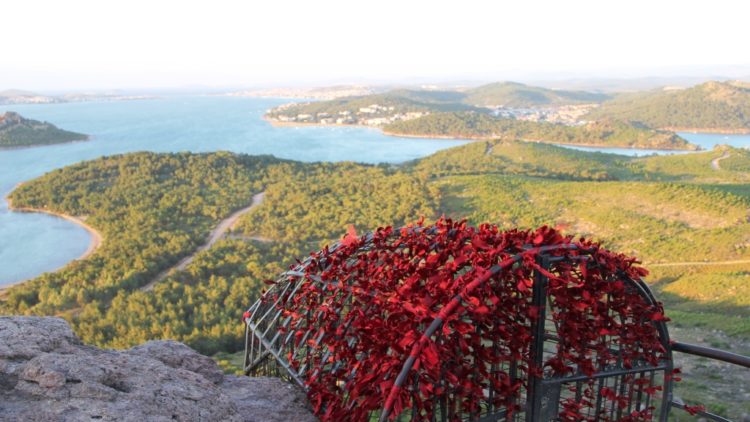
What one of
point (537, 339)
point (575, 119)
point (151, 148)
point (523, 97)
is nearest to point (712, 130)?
point (575, 119)

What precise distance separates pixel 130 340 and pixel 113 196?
72.1 ft

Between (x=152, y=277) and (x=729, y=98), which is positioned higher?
(x=729, y=98)

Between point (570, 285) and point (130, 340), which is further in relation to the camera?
point (130, 340)

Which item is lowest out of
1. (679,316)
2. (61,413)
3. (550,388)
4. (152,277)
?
(152,277)

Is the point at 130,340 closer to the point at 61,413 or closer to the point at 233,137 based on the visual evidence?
the point at 61,413

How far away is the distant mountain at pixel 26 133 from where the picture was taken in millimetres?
58625

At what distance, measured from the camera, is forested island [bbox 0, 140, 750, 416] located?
12.7m

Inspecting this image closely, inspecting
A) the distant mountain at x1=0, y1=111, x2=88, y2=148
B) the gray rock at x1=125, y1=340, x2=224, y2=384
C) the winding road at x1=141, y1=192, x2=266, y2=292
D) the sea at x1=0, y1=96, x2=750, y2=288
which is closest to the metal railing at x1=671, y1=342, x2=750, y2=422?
the gray rock at x1=125, y1=340, x2=224, y2=384

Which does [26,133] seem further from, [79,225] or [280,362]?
[280,362]

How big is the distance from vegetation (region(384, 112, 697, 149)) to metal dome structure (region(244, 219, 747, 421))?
60374mm

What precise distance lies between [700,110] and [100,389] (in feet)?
305

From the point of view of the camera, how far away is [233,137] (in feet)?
237

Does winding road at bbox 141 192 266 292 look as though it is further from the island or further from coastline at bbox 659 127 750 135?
coastline at bbox 659 127 750 135

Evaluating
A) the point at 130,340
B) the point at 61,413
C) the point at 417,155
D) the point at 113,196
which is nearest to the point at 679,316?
the point at 61,413
